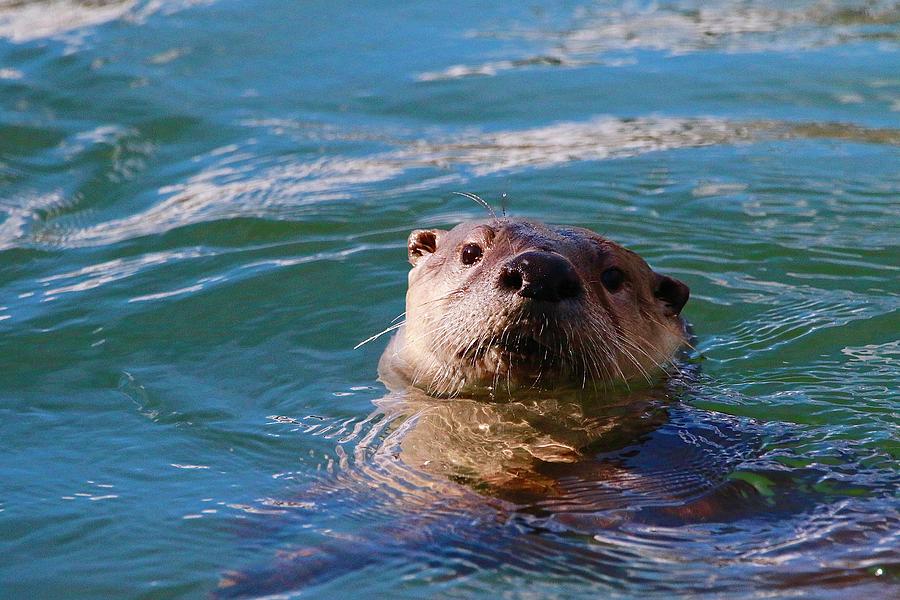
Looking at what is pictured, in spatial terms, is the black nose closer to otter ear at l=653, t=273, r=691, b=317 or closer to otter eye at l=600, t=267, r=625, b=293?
otter eye at l=600, t=267, r=625, b=293

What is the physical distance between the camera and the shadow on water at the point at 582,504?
4.25 meters

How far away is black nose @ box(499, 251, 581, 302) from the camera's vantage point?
16.1 feet

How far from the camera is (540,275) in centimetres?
491

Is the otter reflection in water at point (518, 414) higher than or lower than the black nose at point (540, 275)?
lower

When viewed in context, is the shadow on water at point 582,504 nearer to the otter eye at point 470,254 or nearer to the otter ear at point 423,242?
the otter eye at point 470,254

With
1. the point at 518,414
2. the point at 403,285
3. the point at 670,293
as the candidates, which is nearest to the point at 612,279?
the point at 670,293

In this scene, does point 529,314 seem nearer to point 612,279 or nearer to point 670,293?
point 612,279

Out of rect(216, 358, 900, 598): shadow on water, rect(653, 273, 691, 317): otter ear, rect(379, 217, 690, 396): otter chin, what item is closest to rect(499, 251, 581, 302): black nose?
rect(379, 217, 690, 396): otter chin

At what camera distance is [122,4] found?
46.8 feet

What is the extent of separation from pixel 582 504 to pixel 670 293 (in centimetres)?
179

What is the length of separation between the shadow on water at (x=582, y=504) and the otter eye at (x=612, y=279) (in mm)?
479

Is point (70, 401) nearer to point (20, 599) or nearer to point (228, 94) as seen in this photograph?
point (20, 599)

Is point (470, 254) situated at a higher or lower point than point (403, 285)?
higher

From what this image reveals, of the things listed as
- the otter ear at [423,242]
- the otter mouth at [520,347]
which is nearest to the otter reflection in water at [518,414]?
the otter mouth at [520,347]
